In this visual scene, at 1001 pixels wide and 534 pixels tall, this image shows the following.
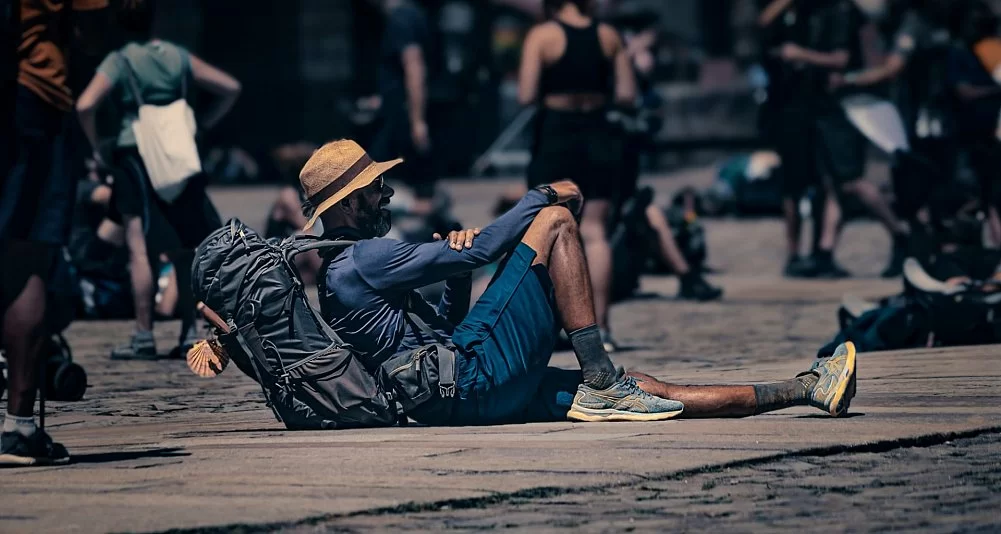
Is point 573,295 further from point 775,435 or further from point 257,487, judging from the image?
point 257,487

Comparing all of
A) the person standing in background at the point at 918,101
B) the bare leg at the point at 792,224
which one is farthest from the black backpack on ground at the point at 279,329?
the bare leg at the point at 792,224

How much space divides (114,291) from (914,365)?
5442 millimetres

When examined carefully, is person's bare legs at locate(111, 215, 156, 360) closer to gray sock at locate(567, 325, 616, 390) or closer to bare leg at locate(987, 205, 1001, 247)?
gray sock at locate(567, 325, 616, 390)

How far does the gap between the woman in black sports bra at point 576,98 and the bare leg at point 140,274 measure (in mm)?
2011

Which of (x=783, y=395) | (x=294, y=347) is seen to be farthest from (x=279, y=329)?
(x=783, y=395)

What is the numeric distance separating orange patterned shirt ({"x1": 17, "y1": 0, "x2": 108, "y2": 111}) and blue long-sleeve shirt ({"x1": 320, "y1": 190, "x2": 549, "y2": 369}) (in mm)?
1172

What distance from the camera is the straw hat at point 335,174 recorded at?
7312 mm

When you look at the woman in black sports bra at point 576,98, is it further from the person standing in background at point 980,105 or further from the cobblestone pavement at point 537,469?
the person standing in background at point 980,105

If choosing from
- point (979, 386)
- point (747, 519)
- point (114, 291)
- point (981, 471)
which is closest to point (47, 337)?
point (747, 519)

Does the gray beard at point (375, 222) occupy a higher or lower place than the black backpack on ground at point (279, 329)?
higher

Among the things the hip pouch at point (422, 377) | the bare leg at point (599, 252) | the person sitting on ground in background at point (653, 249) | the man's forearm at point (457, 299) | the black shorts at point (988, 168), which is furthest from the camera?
the black shorts at point (988, 168)

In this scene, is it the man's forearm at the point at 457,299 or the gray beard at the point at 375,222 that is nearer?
the gray beard at the point at 375,222

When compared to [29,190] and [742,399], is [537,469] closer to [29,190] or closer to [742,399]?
[742,399]

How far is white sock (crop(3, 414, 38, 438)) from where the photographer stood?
21.2 ft
